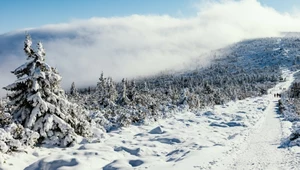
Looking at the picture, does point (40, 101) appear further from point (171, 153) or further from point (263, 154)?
point (263, 154)

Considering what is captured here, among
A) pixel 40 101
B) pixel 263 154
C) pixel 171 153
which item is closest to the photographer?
pixel 40 101

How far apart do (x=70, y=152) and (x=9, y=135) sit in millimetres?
3415

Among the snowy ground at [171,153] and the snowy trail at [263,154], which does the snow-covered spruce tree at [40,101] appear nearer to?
A: the snowy ground at [171,153]

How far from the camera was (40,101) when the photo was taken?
17859mm

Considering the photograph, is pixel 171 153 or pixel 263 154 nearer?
pixel 263 154

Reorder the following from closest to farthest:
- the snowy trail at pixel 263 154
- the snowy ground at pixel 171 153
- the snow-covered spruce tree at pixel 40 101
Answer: the snowy ground at pixel 171 153 < the snowy trail at pixel 263 154 < the snow-covered spruce tree at pixel 40 101

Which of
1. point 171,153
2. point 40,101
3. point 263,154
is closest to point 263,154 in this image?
point 263,154

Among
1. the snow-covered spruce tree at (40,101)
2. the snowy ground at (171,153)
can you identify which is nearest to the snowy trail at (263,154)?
the snowy ground at (171,153)

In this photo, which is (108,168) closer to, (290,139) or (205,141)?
(205,141)

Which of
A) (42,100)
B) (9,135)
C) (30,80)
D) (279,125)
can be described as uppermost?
(30,80)

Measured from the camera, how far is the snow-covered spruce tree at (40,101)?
1791 cm

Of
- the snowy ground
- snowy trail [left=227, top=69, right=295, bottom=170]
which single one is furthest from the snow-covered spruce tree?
snowy trail [left=227, top=69, right=295, bottom=170]

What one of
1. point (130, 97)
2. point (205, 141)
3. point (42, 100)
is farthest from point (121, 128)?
point (130, 97)

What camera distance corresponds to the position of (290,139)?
21.5 meters
